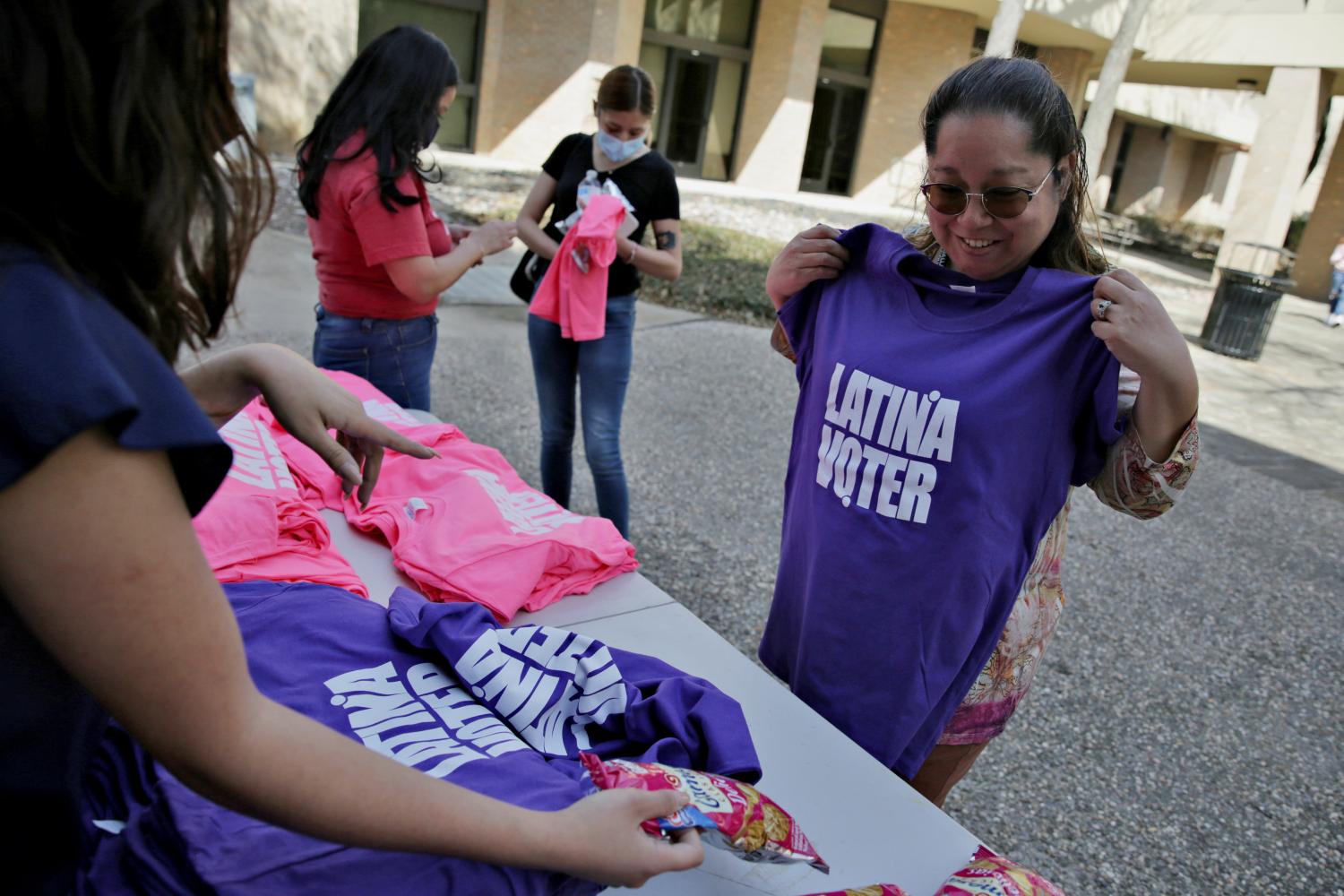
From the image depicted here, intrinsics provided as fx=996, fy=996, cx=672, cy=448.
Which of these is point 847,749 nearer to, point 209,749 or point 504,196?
point 209,749

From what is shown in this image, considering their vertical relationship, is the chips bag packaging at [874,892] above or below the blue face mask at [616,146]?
below

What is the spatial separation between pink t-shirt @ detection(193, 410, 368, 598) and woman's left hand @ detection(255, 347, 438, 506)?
88 centimetres

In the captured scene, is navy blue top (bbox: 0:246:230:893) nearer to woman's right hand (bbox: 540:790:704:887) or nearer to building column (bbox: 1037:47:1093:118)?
woman's right hand (bbox: 540:790:704:887)

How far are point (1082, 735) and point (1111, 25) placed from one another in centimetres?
2143

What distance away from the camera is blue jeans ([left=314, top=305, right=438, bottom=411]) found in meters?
3.44

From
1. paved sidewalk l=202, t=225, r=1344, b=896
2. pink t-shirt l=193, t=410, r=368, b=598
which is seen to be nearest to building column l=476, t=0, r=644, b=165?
paved sidewalk l=202, t=225, r=1344, b=896

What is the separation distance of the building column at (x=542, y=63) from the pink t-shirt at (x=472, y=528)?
1491 centimetres

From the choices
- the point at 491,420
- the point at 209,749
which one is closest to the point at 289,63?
the point at 491,420

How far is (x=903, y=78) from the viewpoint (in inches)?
870

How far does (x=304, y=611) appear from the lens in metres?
1.82

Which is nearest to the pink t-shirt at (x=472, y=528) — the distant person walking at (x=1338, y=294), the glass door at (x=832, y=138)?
the distant person walking at (x=1338, y=294)

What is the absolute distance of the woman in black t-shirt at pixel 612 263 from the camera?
382 cm

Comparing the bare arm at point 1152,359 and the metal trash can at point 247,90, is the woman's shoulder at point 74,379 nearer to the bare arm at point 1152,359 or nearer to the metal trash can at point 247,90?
the bare arm at point 1152,359

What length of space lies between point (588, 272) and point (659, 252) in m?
0.37
